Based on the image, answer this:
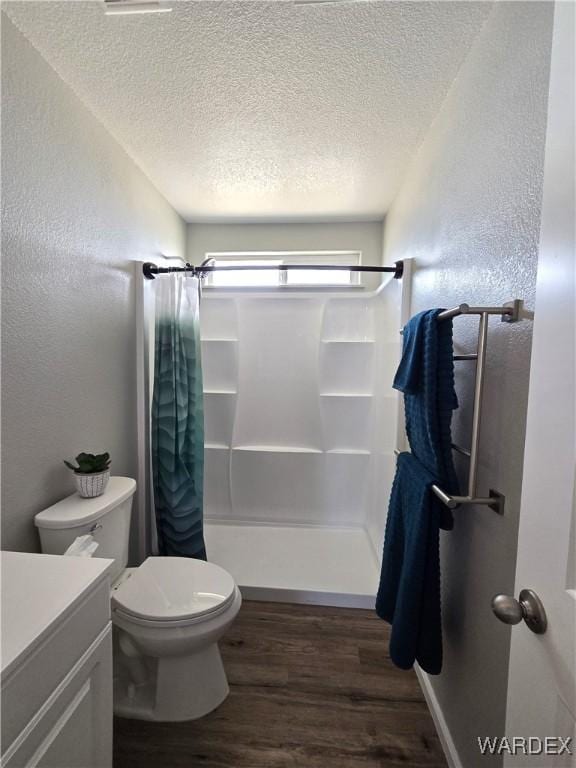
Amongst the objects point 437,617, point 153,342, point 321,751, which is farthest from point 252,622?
point 153,342

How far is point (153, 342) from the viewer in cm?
218

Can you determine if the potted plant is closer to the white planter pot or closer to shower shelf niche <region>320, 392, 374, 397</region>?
the white planter pot

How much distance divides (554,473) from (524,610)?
233 millimetres

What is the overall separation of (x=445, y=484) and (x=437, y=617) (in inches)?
18.1

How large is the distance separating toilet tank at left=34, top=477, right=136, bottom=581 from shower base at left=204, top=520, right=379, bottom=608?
0.86m

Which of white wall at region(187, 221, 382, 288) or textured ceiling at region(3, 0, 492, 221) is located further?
white wall at region(187, 221, 382, 288)

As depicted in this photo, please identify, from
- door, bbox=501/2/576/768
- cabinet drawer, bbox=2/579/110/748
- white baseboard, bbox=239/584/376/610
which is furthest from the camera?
white baseboard, bbox=239/584/376/610

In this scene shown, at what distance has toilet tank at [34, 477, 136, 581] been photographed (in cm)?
125

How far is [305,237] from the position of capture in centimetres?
272

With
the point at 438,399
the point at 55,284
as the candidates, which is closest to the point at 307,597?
the point at 438,399

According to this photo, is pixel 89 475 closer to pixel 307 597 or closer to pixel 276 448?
pixel 307 597

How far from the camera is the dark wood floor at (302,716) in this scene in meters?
1.23

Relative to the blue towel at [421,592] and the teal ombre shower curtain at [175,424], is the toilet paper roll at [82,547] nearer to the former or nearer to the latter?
the teal ombre shower curtain at [175,424]

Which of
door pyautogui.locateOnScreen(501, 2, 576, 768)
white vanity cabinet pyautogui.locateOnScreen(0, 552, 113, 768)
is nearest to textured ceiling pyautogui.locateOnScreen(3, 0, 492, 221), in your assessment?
door pyautogui.locateOnScreen(501, 2, 576, 768)
